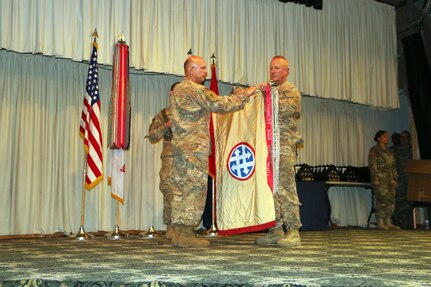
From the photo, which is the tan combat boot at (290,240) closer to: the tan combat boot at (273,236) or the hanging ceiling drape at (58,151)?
the tan combat boot at (273,236)

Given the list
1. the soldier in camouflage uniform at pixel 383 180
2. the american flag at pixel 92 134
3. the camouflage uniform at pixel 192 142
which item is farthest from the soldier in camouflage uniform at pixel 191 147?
the soldier in camouflage uniform at pixel 383 180

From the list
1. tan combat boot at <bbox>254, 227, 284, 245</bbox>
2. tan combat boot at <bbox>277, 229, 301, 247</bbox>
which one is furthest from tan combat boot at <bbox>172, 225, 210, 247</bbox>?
tan combat boot at <bbox>277, 229, 301, 247</bbox>

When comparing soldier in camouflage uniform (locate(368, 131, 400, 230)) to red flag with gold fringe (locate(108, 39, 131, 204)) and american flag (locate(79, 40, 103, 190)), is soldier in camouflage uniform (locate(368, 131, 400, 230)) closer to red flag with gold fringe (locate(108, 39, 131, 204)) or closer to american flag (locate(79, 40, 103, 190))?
red flag with gold fringe (locate(108, 39, 131, 204))

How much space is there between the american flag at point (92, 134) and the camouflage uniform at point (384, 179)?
4841mm

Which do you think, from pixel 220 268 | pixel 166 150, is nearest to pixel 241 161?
pixel 166 150

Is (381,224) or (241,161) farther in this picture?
(381,224)

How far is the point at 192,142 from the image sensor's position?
4.32 meters

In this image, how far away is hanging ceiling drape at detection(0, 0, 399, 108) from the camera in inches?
259

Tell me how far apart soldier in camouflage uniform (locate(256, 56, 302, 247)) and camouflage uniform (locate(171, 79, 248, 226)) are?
465 millimetres

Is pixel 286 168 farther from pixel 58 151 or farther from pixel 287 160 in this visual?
pixel 58 151

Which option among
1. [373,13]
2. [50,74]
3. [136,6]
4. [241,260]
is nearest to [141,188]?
[50,74]

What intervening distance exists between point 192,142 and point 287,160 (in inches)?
34.2

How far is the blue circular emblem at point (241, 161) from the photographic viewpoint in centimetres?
439

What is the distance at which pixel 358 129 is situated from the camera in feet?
34.1
